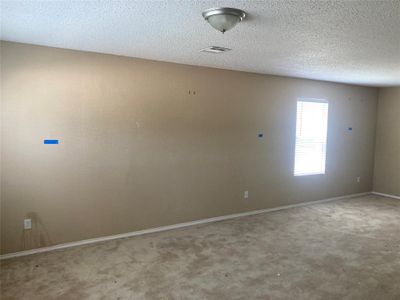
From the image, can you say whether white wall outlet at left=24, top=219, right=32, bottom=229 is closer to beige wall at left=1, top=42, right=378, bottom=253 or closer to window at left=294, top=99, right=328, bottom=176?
beige wall at left=1, top=42, right=378, bottom=253

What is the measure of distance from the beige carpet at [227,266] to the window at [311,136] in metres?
1.41

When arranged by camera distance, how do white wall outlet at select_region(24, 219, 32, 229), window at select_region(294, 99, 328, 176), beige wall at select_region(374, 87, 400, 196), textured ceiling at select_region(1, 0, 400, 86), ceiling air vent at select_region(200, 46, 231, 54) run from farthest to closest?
beige wall at select_region(374, 87, 400, 196), window at select_region(294, 99, 328, 176), white wall outlet at select_region(24, 219, 32, 229), ceiling air vent at select_region(200, 46, 231, 54), textured ceiling at select_region(1, 0, 400, 86)

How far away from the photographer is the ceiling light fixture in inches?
87.7

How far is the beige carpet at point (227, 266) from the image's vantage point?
112 inches

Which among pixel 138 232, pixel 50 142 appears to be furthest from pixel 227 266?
pixel 50 142

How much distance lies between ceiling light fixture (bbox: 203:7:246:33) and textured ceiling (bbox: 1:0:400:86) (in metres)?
0.06

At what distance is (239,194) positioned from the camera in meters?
5.08

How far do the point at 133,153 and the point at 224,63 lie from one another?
5.72 feet

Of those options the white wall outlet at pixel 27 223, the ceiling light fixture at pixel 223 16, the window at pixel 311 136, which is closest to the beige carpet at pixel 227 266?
the white wall outlet at pixel 27 223

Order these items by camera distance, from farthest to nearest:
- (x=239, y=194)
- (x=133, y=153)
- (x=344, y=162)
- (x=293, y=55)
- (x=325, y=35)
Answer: (x=344, y=162) < (x=239, y=194) < (x=133, y=153) < (x=293, y=55) < (x=325, y=35)

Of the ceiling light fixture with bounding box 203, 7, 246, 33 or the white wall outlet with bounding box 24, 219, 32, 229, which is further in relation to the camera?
the white wall outlet with bounding box 24, 219, 32, 229

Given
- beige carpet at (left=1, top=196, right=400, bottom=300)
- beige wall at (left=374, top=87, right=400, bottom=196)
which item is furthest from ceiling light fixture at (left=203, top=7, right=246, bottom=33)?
beige wall at (left=374, top=87, right=400, bottom=196)

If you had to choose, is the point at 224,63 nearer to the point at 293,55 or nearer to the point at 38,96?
the point at 293,55

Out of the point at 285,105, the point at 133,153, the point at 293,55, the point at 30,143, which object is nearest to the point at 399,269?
the point at 293,55
